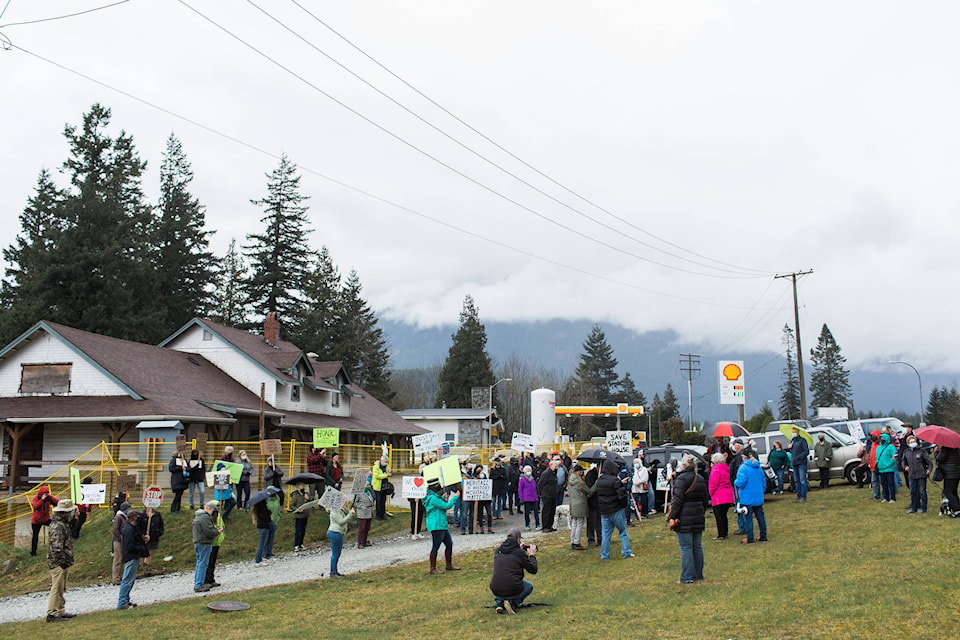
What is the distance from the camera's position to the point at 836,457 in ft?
78.5

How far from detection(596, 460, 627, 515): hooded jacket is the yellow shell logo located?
3257 centimetres

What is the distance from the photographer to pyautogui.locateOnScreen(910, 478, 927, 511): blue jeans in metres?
17.0

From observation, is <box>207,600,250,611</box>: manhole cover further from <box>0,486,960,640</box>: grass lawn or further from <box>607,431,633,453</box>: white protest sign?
<box>607,431,633,453</box>: white protest sign

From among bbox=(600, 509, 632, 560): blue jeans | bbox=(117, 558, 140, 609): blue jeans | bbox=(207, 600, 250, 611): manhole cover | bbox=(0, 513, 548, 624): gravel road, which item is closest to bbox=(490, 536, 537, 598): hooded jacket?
bbox=(600, 509, 632, 560): blue jeans

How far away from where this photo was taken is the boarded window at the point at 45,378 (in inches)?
1357

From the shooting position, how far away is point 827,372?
149m

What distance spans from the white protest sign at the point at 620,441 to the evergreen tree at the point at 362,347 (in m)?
47.2

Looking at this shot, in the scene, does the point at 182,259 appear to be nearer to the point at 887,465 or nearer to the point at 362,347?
the point at 362,347

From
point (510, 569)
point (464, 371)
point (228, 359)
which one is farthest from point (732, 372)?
point (464, 371)

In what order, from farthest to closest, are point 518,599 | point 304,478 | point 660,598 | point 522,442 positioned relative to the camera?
point 522,442, point 304,478, point 518,599, point 660,598

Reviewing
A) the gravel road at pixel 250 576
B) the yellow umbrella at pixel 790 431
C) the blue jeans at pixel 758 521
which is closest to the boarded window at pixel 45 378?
the gravel road at pixel 250 576

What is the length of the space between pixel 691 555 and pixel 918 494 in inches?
316

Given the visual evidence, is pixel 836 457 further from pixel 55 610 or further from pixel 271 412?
pixel 271 412

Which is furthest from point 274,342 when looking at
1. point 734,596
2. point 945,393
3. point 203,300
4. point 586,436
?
point 945,393
